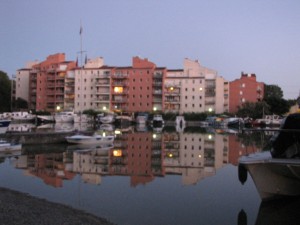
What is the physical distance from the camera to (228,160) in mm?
28750

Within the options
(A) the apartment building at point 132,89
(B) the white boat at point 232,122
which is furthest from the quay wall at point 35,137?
(A) the apartment building at point 132,89

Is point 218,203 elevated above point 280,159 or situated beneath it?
situated beneath

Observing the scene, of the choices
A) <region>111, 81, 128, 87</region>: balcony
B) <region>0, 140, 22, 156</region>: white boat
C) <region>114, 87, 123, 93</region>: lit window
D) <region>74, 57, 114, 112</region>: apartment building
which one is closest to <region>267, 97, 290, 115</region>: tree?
<region>111, 81, 128, 87</region>: balcony

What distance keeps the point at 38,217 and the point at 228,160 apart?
66.1 feet

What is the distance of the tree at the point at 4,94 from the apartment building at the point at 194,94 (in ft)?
180

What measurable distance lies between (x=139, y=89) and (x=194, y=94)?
18.8 m

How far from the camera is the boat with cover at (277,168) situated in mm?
13981

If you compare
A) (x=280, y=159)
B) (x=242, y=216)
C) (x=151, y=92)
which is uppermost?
(x=151, y=92)

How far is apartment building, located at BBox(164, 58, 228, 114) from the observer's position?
126 m

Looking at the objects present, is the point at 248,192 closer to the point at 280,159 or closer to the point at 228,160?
the point at 280,159

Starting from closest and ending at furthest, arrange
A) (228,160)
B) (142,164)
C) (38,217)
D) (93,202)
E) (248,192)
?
(38,217), (93,202), (248,192), (142,164), (228,160)

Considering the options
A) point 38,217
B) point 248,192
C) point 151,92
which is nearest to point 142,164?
point 248,192

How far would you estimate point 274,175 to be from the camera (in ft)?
46.8

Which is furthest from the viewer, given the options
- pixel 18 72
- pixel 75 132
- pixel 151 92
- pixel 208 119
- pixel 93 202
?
pixel 18 72
